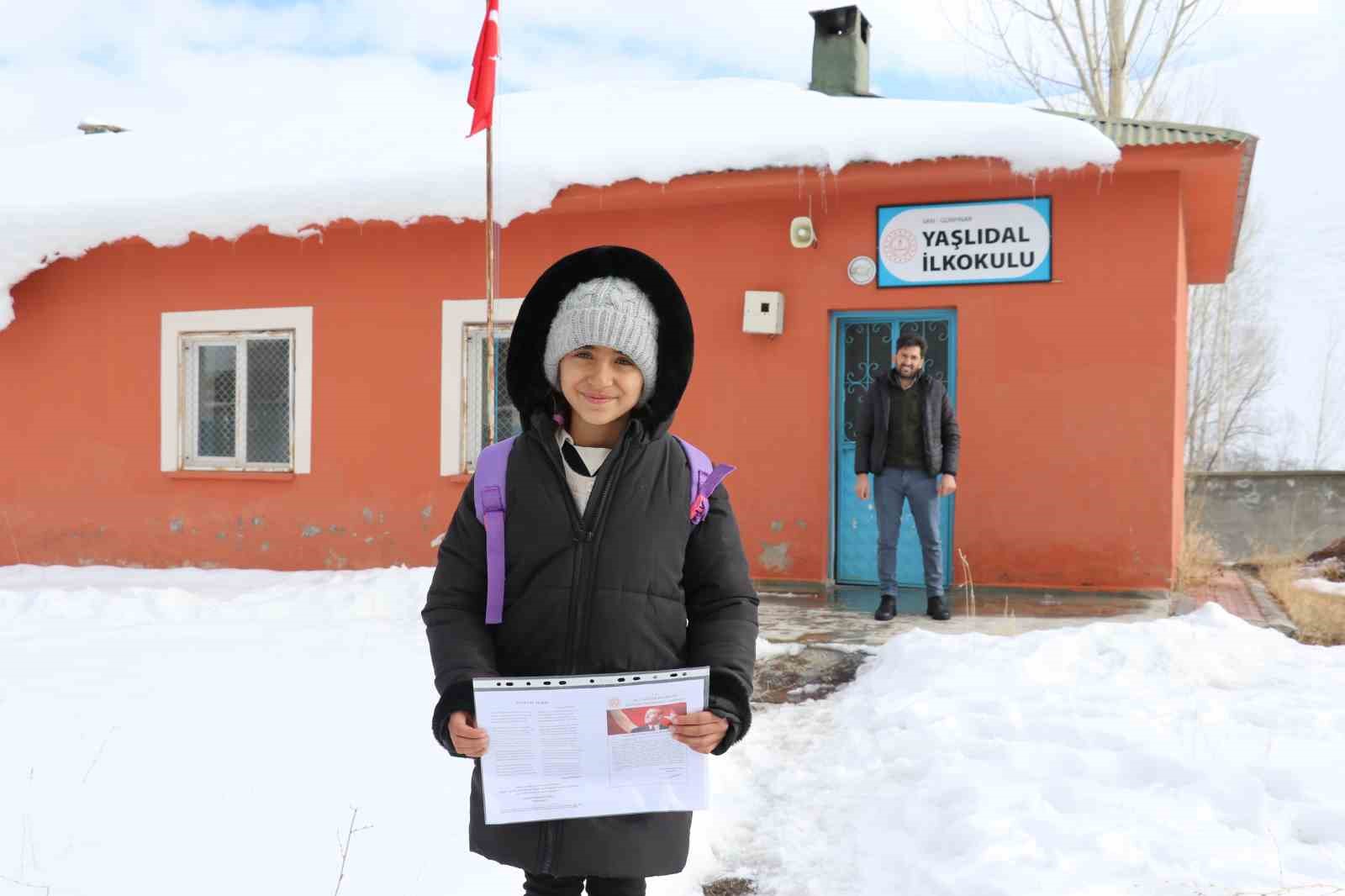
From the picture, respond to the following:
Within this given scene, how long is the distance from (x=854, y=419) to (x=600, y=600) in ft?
19.5

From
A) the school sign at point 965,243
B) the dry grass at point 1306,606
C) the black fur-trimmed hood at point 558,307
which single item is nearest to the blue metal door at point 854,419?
the school sign at point 965,243

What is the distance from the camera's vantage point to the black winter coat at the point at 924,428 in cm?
621

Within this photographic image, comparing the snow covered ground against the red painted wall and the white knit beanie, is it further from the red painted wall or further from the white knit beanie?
the red painted wall

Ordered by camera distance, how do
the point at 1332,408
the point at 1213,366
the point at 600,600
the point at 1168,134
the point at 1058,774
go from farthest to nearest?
1. the point at 1332,408
2. the point at 1213,366
3. the point at 1168,134
4. the point at 1058,774
5. the point at 600,600

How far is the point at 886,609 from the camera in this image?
245 inches

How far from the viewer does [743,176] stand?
707cm

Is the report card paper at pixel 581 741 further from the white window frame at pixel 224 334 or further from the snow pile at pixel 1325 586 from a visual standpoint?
the snow pile at pixel 1325 586

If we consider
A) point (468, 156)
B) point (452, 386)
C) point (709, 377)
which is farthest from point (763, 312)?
point (468, 156)

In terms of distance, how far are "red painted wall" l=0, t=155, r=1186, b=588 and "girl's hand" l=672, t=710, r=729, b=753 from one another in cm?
578

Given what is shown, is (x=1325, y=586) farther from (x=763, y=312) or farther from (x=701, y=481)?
(x=701, y=481)

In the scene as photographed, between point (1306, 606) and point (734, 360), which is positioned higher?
point (734, 360)

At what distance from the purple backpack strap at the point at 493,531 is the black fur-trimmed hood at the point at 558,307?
15 centimetres

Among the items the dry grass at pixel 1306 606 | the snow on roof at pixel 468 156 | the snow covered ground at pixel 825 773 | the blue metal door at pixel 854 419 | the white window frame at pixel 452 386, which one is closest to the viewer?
the snow covered ground at pixel 825 773

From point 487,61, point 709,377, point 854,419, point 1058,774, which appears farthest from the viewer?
point 709,377
